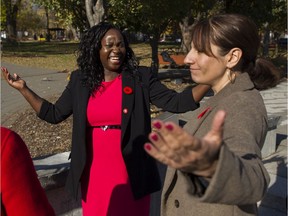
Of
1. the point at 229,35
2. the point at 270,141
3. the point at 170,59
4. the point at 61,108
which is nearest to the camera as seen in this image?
the point at 229,35

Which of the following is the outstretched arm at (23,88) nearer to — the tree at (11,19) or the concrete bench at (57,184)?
the concrete bench at (57,184)

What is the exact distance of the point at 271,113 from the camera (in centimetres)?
969

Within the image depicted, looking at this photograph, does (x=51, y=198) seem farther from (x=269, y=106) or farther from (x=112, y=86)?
(x=269, y=106)

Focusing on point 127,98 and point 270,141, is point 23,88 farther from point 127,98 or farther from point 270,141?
point 270,141

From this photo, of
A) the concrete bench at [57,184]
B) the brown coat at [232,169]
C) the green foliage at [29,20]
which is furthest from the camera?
the green foliage at [29,20]

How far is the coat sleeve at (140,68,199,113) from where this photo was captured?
287 cm

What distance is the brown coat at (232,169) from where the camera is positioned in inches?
46.8

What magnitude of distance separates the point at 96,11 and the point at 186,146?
562cm

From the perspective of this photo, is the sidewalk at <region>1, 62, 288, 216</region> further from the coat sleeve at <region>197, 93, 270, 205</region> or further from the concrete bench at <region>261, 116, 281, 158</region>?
the coat sleeve at <region>197, 93, 270, 205</region>

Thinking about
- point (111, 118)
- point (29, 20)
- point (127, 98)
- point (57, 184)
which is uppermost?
point (127, 98)

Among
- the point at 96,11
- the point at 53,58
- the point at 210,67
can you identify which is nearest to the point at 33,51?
the point at 53,58

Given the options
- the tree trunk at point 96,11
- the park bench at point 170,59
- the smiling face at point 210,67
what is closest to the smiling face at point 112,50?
the smiling face at point 210,67

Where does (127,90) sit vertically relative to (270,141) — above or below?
above

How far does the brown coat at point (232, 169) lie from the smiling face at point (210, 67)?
5cm
